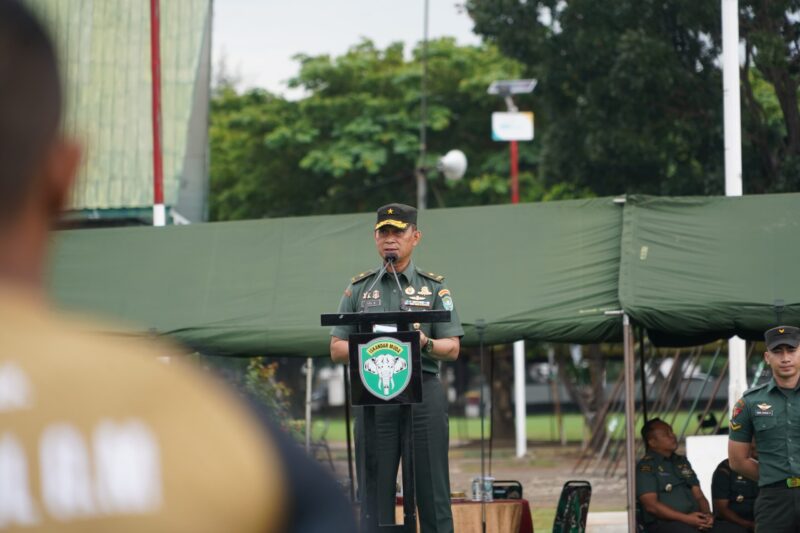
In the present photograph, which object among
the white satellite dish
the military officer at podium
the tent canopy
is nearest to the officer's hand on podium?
the military officer at podium

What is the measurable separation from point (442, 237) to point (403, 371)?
7.98ft

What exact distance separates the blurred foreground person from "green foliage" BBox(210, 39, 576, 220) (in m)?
24.9

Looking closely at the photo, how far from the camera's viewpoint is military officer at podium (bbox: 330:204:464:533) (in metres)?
6.75

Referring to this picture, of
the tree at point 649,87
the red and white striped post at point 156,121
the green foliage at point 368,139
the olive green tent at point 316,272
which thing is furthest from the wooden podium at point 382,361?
the green foliage at point 368,139

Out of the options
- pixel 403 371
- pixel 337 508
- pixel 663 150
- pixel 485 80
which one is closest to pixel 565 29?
pixel 663 150

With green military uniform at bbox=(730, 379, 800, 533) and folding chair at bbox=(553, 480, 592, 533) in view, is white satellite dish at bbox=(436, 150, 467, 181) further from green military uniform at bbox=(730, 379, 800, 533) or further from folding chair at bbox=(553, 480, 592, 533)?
green military uniform at bbox=(730, 379, 800, 533)

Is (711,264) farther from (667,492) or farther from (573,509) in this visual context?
(573,509)

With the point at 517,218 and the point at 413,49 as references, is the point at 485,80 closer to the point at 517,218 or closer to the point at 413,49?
the point at 413,49

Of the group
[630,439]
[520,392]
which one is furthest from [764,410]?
[520,392]

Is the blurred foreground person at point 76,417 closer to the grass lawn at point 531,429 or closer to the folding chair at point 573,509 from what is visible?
the folding chair at point 573,509

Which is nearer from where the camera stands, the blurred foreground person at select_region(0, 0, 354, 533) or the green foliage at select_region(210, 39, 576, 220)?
the blurred foreground person at select_region(0, 0, 354, 533)

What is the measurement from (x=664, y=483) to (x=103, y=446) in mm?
7973

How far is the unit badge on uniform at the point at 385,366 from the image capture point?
642 cm

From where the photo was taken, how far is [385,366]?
21.1 feet
